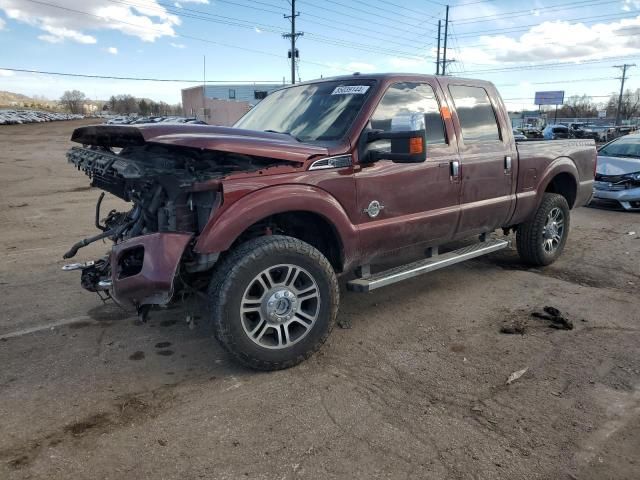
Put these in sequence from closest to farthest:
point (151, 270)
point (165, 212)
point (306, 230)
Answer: point (151, 270), point (165, 212), point (306, 230)

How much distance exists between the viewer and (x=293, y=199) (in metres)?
3.43

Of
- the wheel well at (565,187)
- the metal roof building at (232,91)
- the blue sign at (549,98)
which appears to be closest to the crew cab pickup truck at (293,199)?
the wheel well at (565,187)

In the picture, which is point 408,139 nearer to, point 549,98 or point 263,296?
point 263,296

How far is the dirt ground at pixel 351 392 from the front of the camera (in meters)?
2.54

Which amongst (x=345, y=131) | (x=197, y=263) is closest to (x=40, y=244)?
(x=197, y=263)

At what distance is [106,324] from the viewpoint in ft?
14.0

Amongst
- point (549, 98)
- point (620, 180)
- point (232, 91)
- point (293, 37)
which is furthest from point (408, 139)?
point (549, 98)

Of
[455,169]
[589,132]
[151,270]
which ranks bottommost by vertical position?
[151,270]

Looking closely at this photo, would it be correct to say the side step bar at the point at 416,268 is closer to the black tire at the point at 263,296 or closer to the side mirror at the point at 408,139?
Result: the black tire at the point at 263,296

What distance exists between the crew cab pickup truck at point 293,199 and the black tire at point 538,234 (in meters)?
0.85

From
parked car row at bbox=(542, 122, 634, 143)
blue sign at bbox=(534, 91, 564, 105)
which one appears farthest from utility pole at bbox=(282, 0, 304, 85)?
blue sign at bbox=(534, 91, 564, 105)

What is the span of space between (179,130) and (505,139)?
11.7 feet

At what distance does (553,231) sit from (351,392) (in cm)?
397

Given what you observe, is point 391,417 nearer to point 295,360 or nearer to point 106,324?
point 295,360
